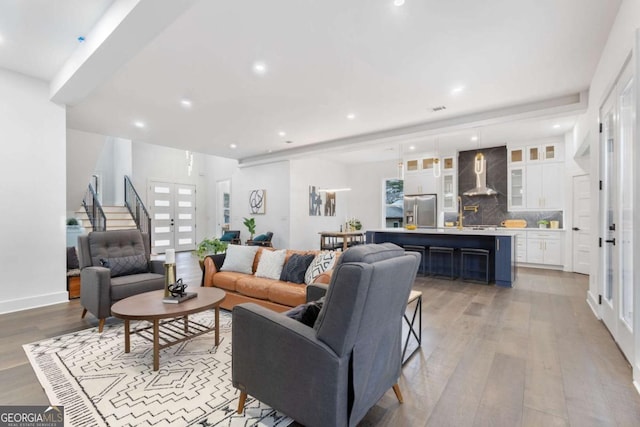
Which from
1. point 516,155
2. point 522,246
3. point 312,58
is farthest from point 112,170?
point 522,246

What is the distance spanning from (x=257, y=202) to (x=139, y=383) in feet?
22.9

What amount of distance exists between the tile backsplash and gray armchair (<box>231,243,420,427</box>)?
7.15 meters

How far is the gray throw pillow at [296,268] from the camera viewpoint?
3.38m

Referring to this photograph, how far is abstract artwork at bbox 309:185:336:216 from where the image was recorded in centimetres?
902

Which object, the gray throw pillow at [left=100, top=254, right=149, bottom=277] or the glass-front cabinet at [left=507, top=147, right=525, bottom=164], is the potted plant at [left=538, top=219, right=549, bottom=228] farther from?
the gray throw pillow at [left=100, top=254, right=149, bottom=277]

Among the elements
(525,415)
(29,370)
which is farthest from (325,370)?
(29,370)

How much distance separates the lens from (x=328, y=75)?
3.78m

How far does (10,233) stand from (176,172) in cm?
675

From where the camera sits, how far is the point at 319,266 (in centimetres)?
328

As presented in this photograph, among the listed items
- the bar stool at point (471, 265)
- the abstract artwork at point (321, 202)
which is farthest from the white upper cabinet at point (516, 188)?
the abstract artwork at point (321, 202)

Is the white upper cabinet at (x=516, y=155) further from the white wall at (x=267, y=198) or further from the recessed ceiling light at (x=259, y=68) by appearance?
the recessed ceiling light at (x=259, y=68)

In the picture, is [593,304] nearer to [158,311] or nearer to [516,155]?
[516,155]

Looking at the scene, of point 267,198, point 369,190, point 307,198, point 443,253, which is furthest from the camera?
point 369,190

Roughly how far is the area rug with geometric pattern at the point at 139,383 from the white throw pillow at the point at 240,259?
1.03 meters
